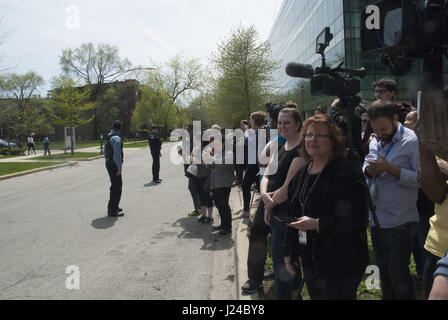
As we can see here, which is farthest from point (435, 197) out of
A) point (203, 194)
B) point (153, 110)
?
point (153, 110)

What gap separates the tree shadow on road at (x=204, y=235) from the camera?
19.0 ft

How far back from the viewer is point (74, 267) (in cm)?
474

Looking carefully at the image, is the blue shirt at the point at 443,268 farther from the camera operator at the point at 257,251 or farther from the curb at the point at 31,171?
the curb at the point at 31,171

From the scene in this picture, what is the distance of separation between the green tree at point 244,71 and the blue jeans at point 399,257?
1030 inches

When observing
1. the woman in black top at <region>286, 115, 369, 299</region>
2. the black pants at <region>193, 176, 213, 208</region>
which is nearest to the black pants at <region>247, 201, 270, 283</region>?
the woman in black top at <region>286, 115, 369, 299</region>

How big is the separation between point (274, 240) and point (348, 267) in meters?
0.98

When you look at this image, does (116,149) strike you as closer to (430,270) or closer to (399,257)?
(399,257)

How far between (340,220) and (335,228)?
0.19ft

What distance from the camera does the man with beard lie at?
287 cm

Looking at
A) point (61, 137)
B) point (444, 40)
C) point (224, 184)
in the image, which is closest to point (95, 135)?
point (61, 137)

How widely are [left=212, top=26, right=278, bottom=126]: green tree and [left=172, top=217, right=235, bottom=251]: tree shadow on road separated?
2225cm
